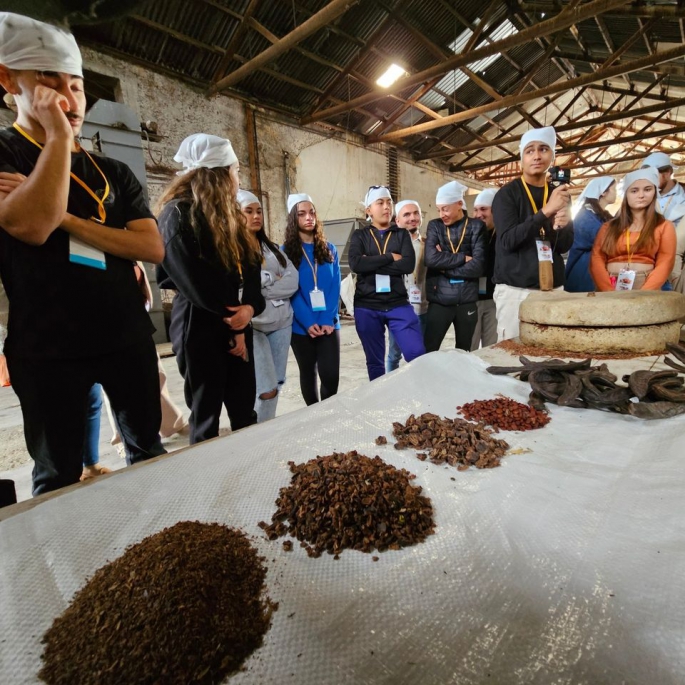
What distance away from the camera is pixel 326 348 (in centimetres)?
275

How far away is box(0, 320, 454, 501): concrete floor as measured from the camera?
2418 millimetres

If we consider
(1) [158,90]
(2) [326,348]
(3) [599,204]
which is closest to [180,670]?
(2) [326,348]

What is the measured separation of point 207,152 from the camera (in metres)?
1.73

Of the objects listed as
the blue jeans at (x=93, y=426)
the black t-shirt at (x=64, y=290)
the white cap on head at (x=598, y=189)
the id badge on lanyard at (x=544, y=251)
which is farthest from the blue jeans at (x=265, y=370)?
the white cap on head at (x=598, y=189)

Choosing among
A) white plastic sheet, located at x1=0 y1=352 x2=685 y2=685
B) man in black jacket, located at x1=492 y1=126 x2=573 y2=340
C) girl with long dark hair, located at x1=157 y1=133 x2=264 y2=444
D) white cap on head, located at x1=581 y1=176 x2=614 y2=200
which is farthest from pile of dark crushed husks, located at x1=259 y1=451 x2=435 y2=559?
white cap on head, located at x1=581 y1=176 x2=614 y2=200

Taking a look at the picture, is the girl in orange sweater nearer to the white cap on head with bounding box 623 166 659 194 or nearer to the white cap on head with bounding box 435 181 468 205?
the white cap on head with bounding box 623 166 659 194

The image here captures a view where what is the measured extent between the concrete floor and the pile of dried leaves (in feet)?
6.11

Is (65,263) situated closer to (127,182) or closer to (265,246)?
(127,182)

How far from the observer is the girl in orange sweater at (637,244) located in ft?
8.01

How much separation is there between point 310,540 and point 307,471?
0.64 ft

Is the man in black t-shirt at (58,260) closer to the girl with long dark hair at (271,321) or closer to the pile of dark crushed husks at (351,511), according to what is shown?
the pile of dark crushed husks at (351,511)

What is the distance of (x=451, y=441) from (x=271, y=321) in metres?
1.69

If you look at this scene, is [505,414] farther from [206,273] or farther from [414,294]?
[414,294]

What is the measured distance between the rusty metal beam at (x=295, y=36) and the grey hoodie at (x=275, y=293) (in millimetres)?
4343
